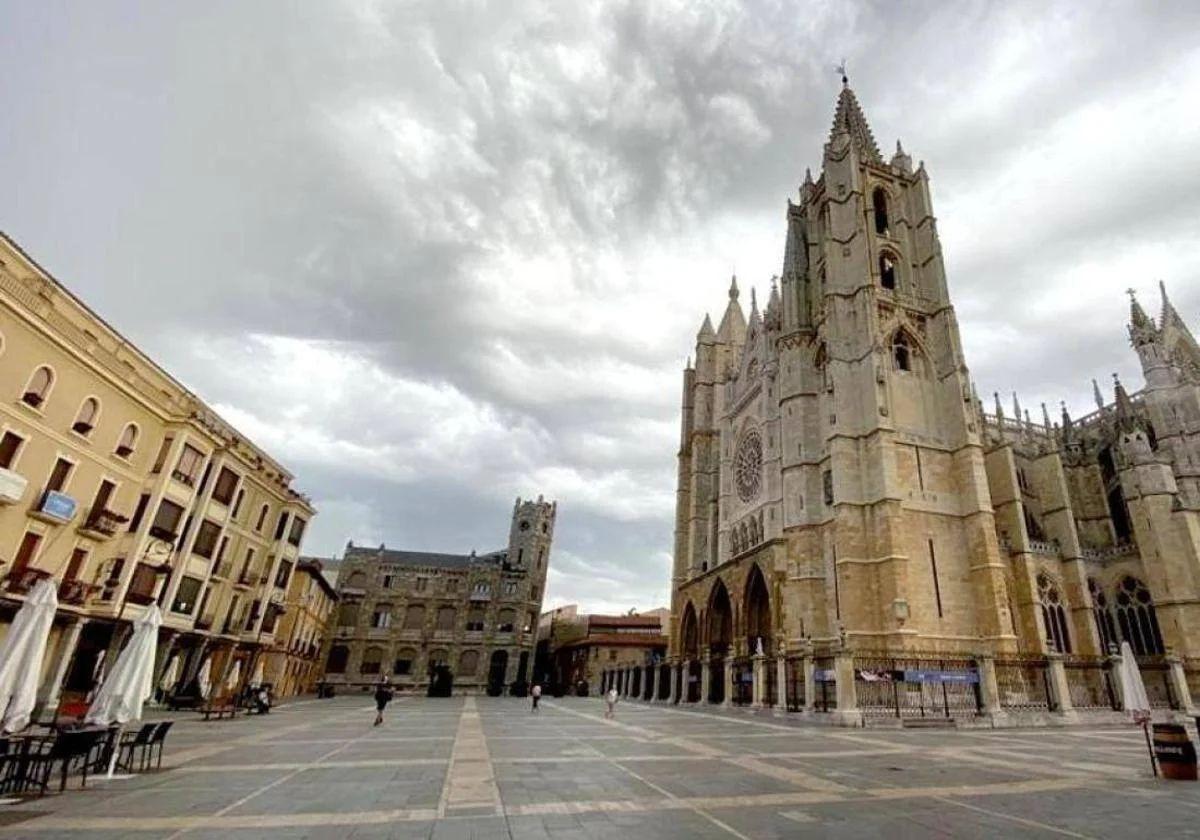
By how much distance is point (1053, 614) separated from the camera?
33.7 m

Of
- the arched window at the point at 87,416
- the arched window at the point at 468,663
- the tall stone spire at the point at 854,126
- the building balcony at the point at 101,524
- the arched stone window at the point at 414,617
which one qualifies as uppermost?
the tall stone spire at the point at 854,126

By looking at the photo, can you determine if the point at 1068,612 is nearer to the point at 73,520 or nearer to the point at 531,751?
the point at 531,751

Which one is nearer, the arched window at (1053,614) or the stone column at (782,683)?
the stone column at (782,683)

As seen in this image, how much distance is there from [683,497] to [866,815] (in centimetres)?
4634

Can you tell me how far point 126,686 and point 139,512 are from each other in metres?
16.2

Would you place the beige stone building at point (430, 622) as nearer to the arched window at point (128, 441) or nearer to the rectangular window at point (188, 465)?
the rectangular window at point (188, 465)

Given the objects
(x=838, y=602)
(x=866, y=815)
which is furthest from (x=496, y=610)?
(x=866, y=815)

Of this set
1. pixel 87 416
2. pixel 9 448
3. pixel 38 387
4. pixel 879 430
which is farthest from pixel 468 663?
pixel 38 387

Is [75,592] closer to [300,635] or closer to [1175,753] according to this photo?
[300,635]

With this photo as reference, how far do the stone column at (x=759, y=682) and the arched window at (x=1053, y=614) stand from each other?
18149 mm

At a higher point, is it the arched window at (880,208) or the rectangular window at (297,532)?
the arched window at (880,208)

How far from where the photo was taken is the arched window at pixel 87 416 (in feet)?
67.2

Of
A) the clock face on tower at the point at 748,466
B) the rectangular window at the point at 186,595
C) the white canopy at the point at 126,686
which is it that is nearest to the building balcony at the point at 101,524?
the rectangular window at the point at 186,595

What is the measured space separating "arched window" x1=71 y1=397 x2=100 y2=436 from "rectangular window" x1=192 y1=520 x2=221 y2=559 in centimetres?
769
